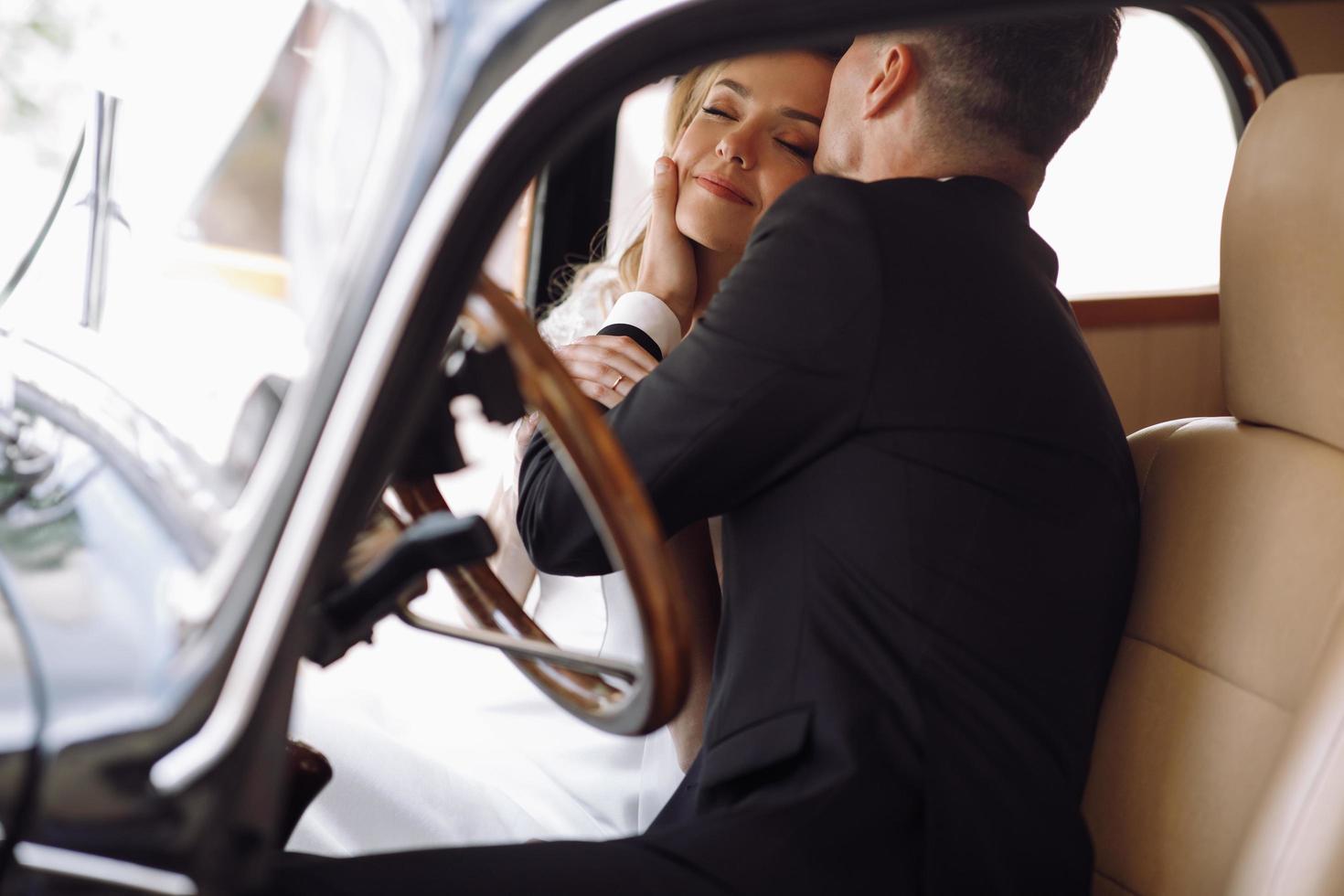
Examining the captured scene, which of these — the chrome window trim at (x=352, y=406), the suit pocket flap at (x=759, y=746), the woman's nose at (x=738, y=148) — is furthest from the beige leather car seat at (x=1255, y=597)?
the chrome window trim at (x=352, y=406)

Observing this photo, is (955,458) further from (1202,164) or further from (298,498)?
(1202,164)

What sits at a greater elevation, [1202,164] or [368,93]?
[1202,164]

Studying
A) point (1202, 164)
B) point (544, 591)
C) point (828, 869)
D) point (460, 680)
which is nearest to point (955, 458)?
point (828, 869)

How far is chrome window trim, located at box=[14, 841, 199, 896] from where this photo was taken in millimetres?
801

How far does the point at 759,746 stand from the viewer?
3.73 feet

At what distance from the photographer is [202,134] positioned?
40.6 inches

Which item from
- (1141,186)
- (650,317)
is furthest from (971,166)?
(1141,186)

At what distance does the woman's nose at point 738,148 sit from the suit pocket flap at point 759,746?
929 millimetres

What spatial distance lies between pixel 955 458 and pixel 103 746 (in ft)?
2.39

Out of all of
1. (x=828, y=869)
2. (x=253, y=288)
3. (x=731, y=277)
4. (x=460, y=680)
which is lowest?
(x=460, y=680)

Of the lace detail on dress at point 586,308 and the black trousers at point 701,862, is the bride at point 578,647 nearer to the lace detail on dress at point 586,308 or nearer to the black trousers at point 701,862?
the lace detail on dress at point 586,308

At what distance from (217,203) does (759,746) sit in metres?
0.65

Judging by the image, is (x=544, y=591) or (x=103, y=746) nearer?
(x=103, y=746)

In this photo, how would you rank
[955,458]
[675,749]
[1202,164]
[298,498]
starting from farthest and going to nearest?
[1202,164]
[675,749]
[955,458]
[298,498]
